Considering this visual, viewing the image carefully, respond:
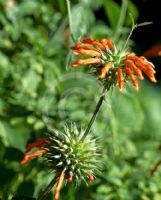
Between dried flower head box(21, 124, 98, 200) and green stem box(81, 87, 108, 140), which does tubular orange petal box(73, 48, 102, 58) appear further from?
dried flower head box(21, 124, 98, 200)

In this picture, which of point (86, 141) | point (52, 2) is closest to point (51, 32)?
point (52, 2)

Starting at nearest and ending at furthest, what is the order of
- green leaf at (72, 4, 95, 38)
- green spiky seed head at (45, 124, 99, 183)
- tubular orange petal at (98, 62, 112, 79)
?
tubular orange petal at (98, 62, 112, 79) → green spiky seed head at (45, 124, 99, 183) → green leaf at (72, 4, 95, 38)

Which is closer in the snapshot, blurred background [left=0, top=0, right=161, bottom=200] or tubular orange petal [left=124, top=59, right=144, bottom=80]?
tubular orange petal [left=124, top=59, right=144, bottom=80]

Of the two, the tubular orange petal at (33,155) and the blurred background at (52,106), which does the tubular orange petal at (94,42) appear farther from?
the tubular orange petal at (33,155)

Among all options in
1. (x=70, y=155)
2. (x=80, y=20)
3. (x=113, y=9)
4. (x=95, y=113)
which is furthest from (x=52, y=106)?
(x=95, y=113)

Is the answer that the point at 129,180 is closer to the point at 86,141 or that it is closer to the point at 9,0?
the point at 86,141

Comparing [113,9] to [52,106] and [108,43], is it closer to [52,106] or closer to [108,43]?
[52,106]

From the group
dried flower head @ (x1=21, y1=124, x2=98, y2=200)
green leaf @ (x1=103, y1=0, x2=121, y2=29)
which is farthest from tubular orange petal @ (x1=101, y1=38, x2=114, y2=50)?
green leaf @ (x1=103, y1=0, x2=121, y2=29)
